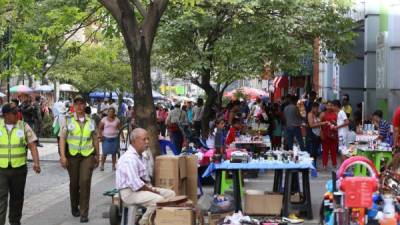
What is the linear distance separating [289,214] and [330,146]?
6245mm

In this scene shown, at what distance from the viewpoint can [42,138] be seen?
2633 centimetres

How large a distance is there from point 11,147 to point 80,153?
125cm

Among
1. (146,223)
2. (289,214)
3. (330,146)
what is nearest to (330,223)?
(146,223)

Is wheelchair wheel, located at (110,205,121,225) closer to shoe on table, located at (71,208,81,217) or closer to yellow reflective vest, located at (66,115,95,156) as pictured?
yellow reflective vest, located at (66,115,95,156)

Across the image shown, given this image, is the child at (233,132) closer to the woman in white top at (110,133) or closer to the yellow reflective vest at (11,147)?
the woman in white top at (110,133)

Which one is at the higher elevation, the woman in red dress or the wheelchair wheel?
the woman in red dress

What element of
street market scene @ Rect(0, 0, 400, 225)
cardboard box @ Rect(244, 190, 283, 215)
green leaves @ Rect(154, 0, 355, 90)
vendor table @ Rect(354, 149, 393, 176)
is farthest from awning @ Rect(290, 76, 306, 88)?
cardboard box @ Rect(244, 190, 283, 215)

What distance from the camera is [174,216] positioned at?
24.3 ft

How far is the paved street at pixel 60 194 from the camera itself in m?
10.2

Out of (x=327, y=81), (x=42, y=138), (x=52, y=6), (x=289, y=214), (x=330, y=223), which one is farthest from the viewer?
(x=327, y=81)

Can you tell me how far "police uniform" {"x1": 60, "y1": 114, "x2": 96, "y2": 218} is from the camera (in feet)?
32.3

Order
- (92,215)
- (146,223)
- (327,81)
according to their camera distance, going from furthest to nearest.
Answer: (327,81) < (92,215) < (146,223)

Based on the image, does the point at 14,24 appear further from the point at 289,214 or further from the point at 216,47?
the point at 289,214

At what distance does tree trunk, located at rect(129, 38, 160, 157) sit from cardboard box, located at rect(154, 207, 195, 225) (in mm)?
2477
